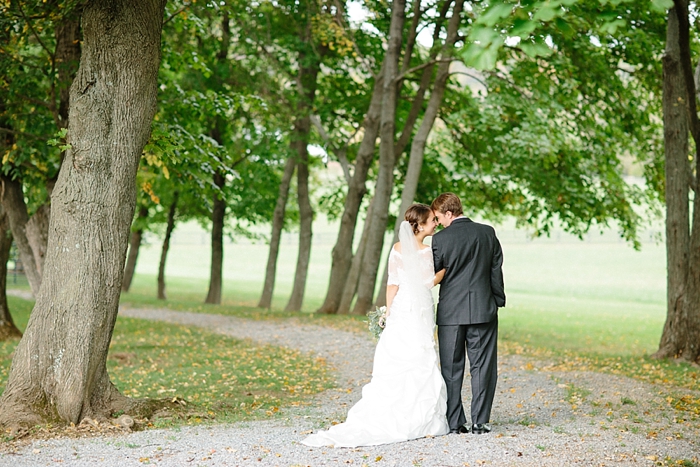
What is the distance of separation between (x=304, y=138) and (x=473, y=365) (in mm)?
15475

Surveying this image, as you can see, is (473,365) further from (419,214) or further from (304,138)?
(304,138)

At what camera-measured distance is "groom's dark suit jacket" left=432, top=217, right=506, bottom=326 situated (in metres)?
6.84

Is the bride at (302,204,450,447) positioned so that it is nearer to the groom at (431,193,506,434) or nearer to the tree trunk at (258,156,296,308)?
the groom at (431,193,506,434)

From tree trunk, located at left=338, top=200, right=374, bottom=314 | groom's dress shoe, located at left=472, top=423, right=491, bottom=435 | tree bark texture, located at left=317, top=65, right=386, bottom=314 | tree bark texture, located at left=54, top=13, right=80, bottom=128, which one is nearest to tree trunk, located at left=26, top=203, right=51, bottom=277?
tree bark texture, located at left=54, top=13, right=80, bottom=128

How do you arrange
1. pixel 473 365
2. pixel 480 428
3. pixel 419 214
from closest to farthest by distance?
pixel 480 428, pixel 473 365, pixel 419 214

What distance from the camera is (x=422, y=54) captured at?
24031 mm

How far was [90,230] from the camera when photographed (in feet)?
24.1

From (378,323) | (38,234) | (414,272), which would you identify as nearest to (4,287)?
(38,234)

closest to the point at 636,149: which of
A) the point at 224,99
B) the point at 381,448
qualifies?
the point at 224,99

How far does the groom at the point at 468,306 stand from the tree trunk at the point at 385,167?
1121 centimetres

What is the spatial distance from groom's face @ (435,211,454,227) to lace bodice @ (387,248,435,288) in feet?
1.05

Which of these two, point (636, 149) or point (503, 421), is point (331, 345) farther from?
point (636, 149)

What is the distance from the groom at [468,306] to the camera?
6.85m

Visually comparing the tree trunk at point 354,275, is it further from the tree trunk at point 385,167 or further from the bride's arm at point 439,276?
the bride's arm at point 439,276
